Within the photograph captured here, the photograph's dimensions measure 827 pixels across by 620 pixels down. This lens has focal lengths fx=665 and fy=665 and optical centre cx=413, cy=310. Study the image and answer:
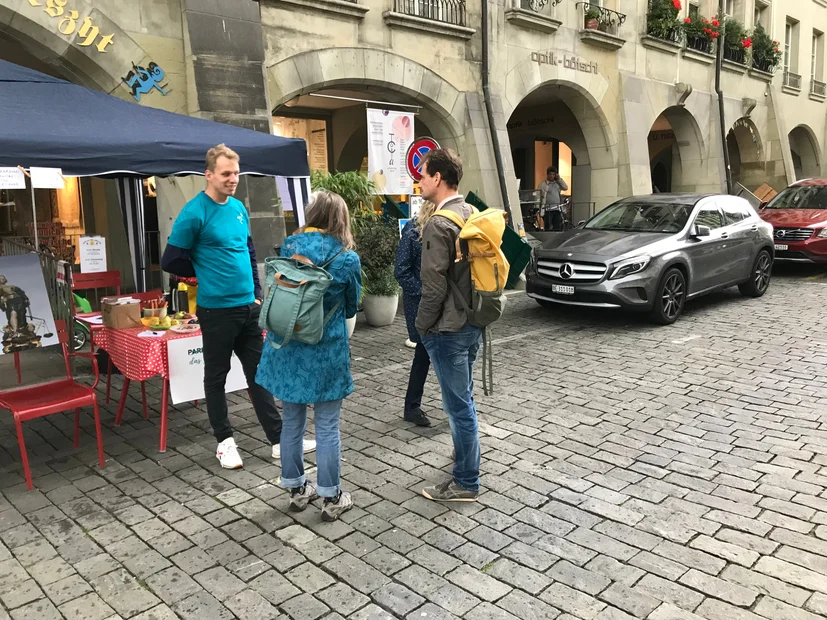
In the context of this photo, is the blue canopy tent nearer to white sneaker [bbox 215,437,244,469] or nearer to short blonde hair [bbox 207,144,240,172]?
short blonde hair [bbox 207,144,240,172]

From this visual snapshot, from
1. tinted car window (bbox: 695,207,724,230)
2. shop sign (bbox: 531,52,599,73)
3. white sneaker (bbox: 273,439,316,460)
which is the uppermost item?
shop sign (bbox: 531,52,599,73)

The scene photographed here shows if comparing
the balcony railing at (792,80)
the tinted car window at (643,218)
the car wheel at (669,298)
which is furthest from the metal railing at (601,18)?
the balcony railing at (792,80)

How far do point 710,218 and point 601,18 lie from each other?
790 cm

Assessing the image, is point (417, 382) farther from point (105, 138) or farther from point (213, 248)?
point (105, 138)

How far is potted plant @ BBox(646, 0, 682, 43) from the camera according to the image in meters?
16.8

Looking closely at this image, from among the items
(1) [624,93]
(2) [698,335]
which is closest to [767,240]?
(2) [698,335]

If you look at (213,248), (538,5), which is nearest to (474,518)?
(213,248)

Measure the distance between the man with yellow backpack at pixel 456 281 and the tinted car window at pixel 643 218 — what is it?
251 inches

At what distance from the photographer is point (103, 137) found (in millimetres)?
4863

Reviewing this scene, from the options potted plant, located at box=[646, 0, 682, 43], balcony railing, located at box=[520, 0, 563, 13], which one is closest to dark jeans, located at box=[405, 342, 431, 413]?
balcony railing, located at box=[520, 0, 563, 13]

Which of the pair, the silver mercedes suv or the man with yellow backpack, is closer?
the man with yellow backpack

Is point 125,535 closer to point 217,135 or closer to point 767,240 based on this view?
point 217,135

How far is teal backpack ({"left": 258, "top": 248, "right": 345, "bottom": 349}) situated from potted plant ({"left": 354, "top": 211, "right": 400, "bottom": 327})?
546cm

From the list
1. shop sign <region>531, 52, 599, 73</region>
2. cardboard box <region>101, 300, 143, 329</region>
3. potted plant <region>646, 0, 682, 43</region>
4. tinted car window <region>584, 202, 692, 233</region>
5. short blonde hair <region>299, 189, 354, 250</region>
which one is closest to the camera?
short blonde hair <region>299, 189, 354, 250</region>
